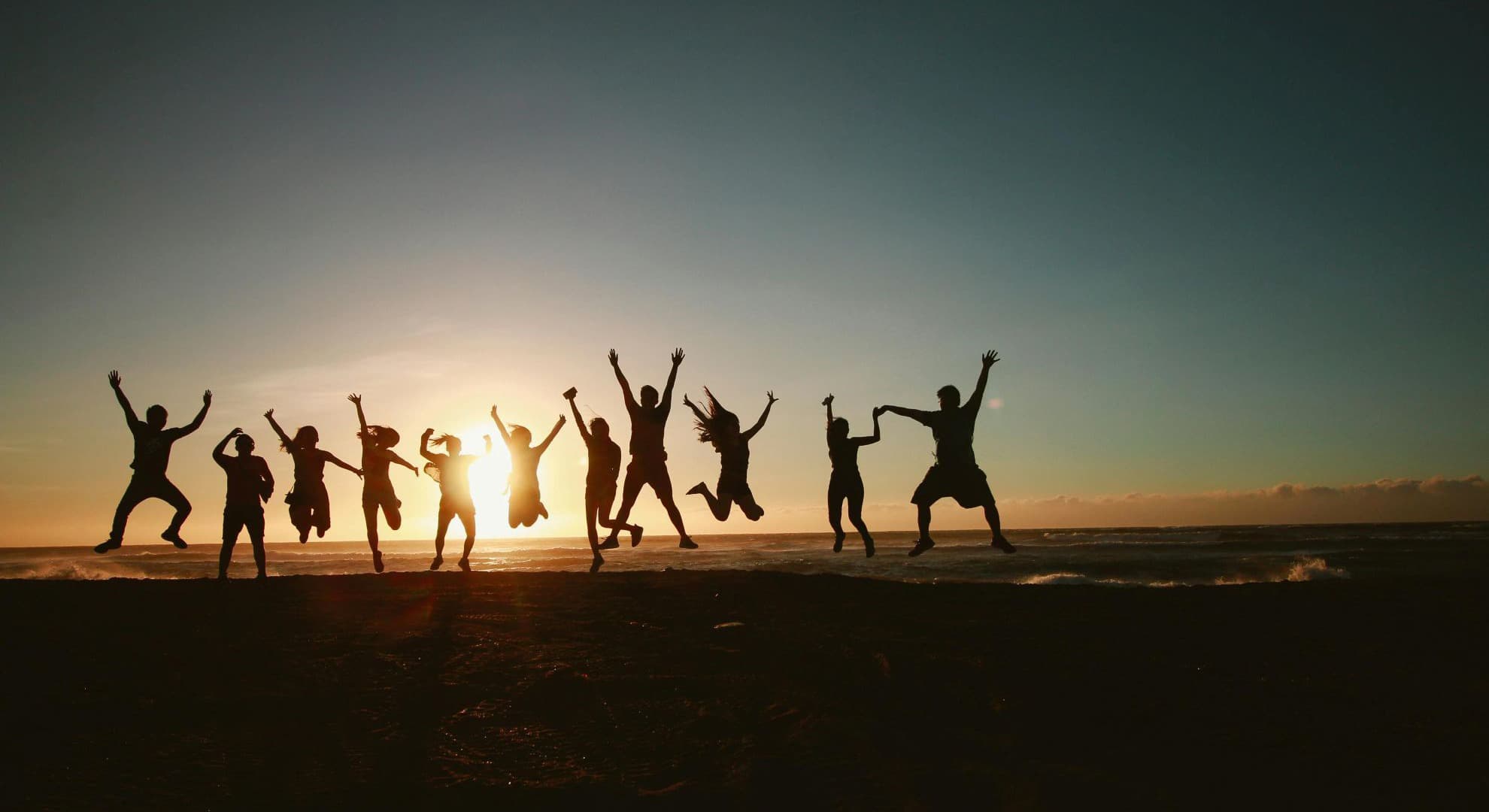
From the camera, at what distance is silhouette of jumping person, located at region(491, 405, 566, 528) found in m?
13.4

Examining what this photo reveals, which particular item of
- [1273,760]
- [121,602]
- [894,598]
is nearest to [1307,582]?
[894,598]

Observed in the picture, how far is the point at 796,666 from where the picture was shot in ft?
22.5

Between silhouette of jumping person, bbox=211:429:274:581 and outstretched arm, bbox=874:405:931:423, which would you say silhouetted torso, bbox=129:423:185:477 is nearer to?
silhouette of jumping person, bbox=211:429:274:581

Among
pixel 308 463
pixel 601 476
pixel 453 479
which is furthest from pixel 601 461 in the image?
pixel 308 463

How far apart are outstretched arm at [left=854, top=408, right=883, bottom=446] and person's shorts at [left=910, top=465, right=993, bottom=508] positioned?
938 millimetres

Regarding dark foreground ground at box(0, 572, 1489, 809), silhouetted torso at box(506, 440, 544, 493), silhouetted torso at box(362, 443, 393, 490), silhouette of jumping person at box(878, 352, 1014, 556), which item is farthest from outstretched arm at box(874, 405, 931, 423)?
silhouetted torso at box(362, 443, 393, 490)

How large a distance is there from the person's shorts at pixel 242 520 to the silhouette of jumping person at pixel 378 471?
1.81 meters

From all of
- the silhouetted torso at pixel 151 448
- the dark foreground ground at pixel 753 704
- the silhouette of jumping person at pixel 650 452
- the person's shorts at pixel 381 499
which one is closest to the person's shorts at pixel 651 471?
the silhouette of jumping person at pixel 650 452

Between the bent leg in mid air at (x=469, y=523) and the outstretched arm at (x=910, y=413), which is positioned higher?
the outstretched arm at (x=910, y=413)

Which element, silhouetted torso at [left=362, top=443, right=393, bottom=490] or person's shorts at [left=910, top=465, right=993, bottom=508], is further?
silhouetted torso at [left=362, top=443, right=393, bottom=490]

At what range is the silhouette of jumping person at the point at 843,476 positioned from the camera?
12.4m

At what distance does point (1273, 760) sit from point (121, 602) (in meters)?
11.2

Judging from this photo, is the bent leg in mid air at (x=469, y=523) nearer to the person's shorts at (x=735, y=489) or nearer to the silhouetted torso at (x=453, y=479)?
the silhouetted torso at (x=453, y=479)

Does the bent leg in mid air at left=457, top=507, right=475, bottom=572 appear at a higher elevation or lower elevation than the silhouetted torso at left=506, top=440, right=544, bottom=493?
lower
